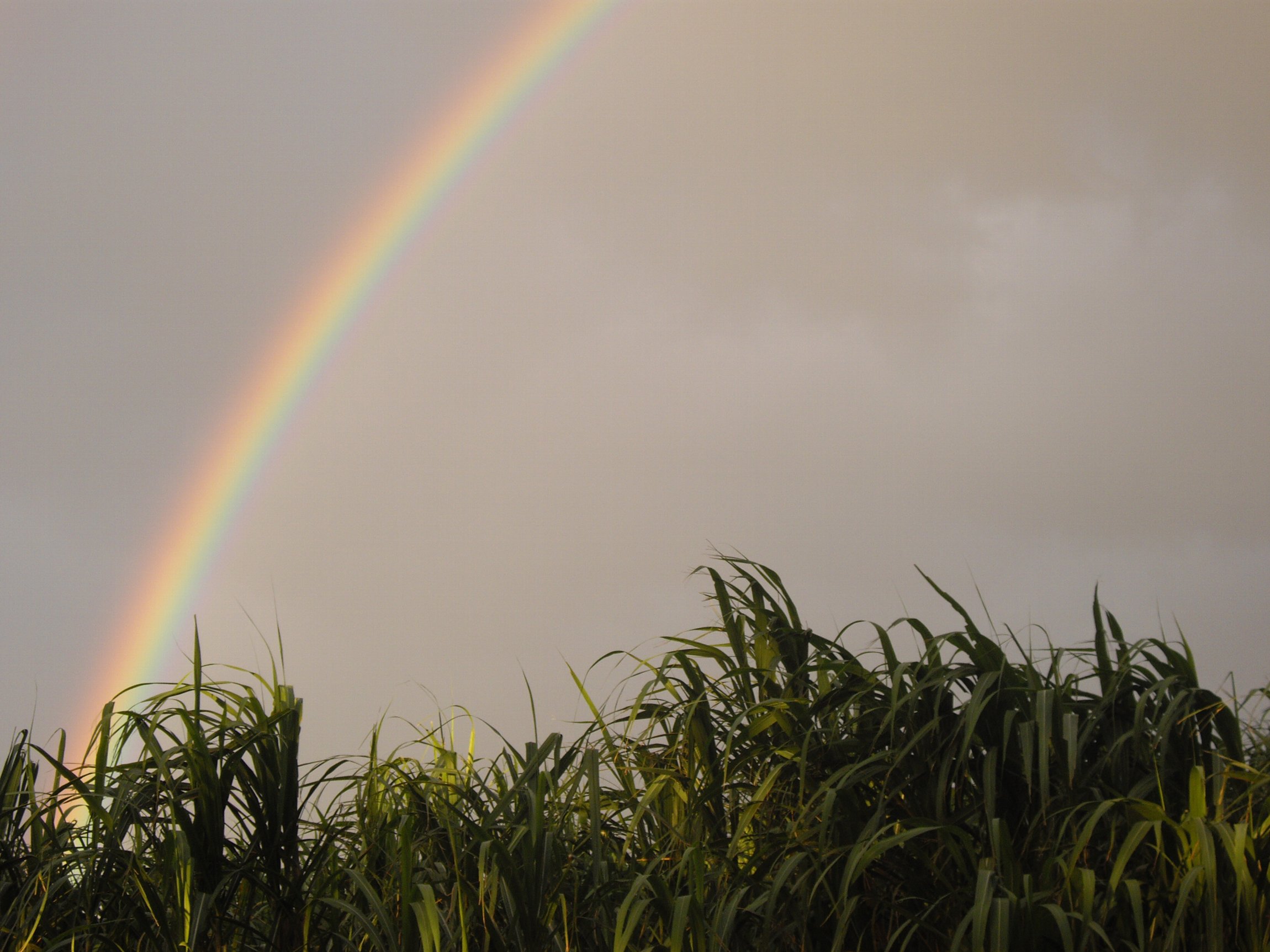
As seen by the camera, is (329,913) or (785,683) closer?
(329,913)

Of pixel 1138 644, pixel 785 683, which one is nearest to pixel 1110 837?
pixel 1138 644

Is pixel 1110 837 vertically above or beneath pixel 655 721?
beneath

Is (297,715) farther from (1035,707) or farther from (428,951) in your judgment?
(1035,707)

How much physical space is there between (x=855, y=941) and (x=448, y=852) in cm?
126

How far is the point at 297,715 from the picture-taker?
3688 millimetres

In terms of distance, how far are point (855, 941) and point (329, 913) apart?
1556 mm

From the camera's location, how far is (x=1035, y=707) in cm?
323

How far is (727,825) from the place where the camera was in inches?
148

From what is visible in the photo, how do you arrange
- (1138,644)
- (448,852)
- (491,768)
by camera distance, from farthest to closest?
(491,768)
(448,852)
(1138,644)

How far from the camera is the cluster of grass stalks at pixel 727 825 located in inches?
120

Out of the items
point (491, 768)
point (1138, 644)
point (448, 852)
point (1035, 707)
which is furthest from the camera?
point (491, 768)

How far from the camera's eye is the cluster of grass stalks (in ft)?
9.98

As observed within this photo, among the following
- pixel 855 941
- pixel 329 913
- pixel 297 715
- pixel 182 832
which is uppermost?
pixel 297 715

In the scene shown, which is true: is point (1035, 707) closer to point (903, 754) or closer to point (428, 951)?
point (903, 754)
